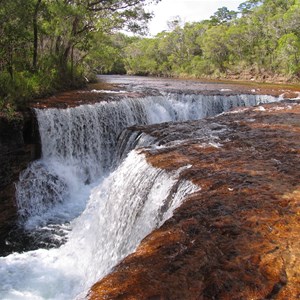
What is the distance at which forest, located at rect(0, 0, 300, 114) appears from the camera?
11.0 m

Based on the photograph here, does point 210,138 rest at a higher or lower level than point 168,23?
lower

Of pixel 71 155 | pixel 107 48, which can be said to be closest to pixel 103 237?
pixel 71 155

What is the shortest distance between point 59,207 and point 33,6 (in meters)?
7.55

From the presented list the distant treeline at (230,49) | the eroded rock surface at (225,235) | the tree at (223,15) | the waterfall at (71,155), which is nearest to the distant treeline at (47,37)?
the waterfall at (71,155)

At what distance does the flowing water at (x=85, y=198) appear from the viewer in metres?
5.20

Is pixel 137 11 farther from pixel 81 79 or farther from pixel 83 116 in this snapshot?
pixel 83 116

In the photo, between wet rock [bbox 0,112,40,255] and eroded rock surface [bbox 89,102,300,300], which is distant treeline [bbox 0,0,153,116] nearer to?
wet rock [bbox 0,112,40,255]

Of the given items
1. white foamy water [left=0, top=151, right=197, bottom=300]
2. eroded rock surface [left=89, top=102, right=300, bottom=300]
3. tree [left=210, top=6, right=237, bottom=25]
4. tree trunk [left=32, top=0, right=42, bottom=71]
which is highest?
tree [left=210, top=6, right=237, bottom=25]

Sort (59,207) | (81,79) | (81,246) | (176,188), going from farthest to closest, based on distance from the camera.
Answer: (81,79) < (59,207) < (81,246) < (176,188)

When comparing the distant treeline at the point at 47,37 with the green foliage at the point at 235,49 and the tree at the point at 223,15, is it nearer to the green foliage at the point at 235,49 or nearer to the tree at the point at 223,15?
the green foliage at the point at 235,49

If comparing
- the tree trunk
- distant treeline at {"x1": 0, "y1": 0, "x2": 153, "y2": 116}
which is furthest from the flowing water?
the tree trunk

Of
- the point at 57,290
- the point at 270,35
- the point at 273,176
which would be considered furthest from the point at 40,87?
the point at 270,35

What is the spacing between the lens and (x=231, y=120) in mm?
9508

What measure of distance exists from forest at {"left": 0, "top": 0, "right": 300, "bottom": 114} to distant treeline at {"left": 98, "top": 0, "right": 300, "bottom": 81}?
0.29 ft
